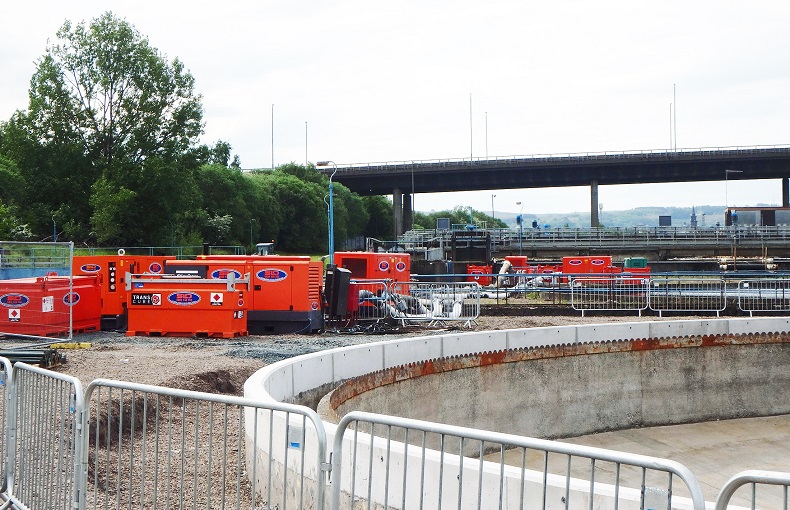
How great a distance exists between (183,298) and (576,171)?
8627 cm

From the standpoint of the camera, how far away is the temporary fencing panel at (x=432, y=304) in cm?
2598

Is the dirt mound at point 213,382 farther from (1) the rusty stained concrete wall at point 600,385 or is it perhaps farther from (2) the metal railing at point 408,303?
(2) the metal railing at point 408,303

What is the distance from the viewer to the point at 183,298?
2209cm

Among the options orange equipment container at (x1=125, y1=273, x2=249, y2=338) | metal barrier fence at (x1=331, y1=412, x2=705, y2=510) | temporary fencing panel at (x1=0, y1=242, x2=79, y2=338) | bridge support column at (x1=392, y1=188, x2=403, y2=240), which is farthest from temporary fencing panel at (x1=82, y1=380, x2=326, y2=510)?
bridge support column at (x1=392, y1=188, x2=403, y2=240)

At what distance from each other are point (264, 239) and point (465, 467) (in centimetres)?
8116

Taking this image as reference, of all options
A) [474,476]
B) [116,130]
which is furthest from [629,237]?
[474,476]

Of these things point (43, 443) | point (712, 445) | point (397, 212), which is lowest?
point (712, 445)

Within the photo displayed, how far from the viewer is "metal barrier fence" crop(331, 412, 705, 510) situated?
4234 millimetres

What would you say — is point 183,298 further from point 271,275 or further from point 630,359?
point 630,359

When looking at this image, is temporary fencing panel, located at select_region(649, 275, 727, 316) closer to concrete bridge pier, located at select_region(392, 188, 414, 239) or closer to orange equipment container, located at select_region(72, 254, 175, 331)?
orange equipment container, located at select_region(72, 254, 175, 331)

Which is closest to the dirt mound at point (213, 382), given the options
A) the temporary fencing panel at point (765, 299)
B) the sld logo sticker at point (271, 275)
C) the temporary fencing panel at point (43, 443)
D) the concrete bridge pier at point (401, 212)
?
the temporary fencing panel at point (43, 443)

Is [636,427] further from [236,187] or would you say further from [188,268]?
[236,187]

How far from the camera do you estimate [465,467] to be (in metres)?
6.37

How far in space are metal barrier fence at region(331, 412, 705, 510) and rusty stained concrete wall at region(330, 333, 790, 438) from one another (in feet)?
34.6
